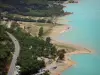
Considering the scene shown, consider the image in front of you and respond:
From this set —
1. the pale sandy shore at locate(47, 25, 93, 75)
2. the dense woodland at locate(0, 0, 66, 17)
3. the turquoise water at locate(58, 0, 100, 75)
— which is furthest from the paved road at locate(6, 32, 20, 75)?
the dense woodland at locate(0, 0, 66, 17)

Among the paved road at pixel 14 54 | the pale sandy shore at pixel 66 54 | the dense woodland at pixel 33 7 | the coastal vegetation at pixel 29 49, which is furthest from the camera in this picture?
the dense woodland at pixel 33 7

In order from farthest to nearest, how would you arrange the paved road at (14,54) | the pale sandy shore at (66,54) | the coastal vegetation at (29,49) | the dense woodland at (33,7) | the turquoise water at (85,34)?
the dense woodland at (33,7) → the turquoise water at (85,34) → the pale sandy shore at (66,54) → the coastal vegetation at (29,49) → the paved road at (14,54)

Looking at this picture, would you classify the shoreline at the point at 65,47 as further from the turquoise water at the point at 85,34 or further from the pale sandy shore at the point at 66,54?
the turquoise water at the point at 85,34

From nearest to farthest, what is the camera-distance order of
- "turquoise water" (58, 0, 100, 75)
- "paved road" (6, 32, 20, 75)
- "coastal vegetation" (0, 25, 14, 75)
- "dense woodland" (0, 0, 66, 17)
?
"coastal vegetation" (0, 25, 14, 75), "paved road" (6, 32, 20, 75), "turquoise water" (58, 0, 100, 75), "dense woodland" (0, 0, 66, 17)

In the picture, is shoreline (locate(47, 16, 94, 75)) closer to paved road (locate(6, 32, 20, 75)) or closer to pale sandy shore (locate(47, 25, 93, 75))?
pale sandy shore (locate(47, 25, 93, 75))

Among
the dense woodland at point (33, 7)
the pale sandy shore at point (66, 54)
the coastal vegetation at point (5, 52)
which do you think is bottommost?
the pale sandy shore at point (66, 54)

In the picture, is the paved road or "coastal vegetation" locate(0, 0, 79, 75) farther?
"coastal vegetation" locate(0, 0, 79, 75)

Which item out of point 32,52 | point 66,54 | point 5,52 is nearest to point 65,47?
point 66,54

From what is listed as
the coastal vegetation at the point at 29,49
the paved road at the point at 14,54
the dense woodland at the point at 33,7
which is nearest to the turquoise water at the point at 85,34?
the coastal vegetation at the point at 29,49

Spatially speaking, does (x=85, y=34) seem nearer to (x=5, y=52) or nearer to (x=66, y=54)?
(x=66, y=54)
